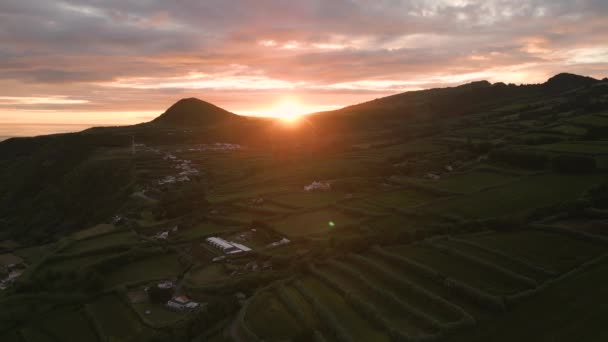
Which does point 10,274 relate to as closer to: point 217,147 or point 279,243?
point 279,243

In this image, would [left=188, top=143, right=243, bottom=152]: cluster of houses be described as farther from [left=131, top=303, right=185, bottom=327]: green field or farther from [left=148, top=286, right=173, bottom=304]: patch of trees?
[left=131, top=303, right=185, bottom=327]: green field

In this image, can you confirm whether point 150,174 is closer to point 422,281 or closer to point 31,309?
point 31,309

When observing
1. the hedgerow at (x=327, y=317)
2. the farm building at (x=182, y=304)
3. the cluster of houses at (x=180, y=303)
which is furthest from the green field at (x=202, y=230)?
the hedgerow at (x=327, y=317)

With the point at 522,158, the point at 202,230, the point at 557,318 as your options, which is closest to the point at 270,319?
the point at 557,318

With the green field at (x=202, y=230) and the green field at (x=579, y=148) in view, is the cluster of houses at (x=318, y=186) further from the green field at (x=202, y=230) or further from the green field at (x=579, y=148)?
the green field at (x=579, y=148)

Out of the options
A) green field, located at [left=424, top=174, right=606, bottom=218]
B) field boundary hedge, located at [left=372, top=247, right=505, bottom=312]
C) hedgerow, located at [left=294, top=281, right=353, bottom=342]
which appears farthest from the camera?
green field, located at [left=424, top=174, right=606, bottom=218]

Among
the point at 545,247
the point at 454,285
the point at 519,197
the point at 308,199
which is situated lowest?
the point at 454,285

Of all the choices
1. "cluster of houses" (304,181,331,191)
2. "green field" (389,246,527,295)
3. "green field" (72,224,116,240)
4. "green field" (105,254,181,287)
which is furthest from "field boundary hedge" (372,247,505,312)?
"green field" (72,224,116,240)
